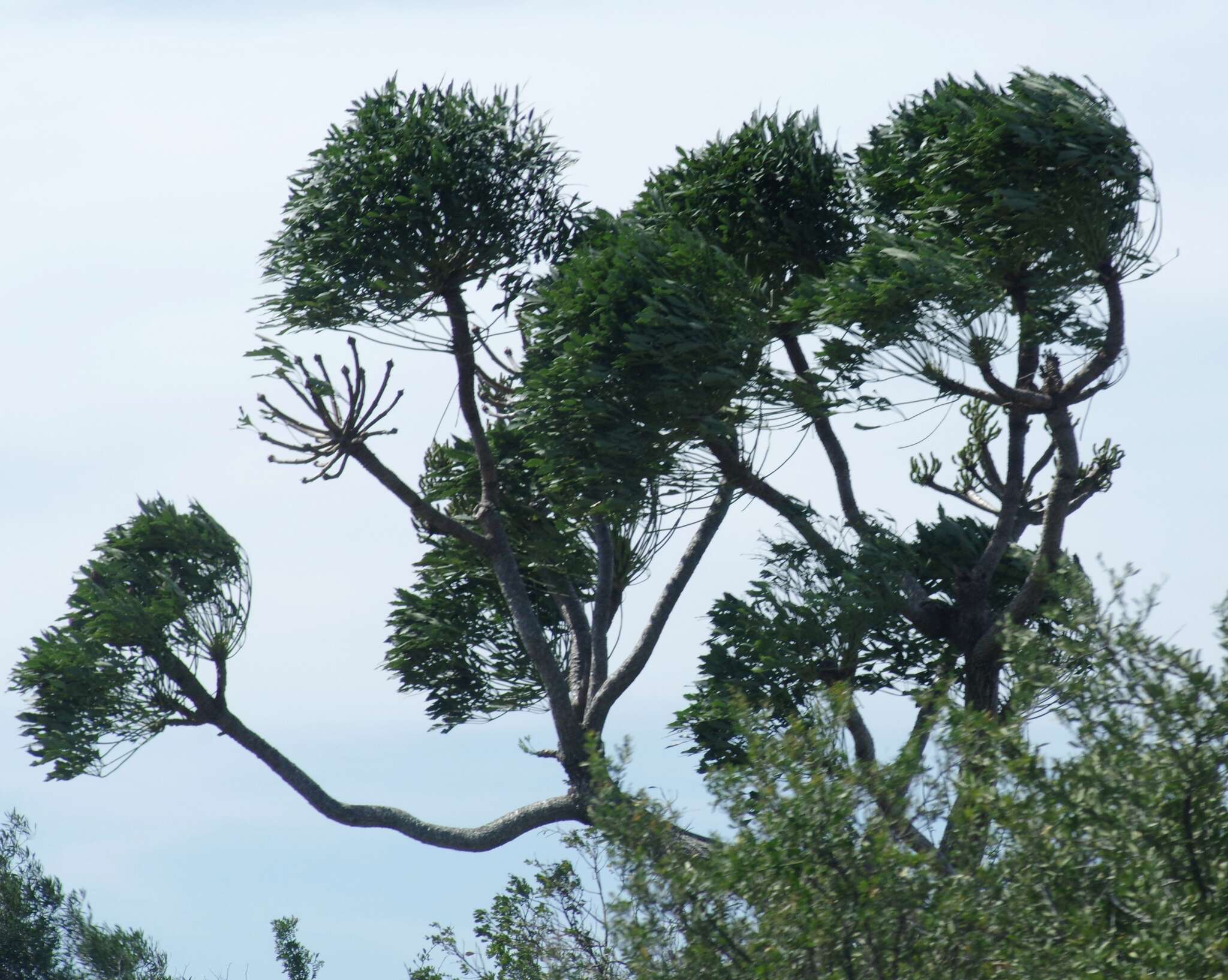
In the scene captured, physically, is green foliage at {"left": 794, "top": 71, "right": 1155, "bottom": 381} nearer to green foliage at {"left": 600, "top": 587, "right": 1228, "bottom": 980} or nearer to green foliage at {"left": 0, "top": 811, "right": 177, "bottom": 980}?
green foliage at {"left": 600, "top": 587, "right": 1228, "bottom": 980}

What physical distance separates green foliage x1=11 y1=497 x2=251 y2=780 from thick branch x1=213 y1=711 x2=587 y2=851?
0.80 meters

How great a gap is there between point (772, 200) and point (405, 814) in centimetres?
723

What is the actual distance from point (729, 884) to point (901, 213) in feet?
28.1

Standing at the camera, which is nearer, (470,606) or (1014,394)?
(1014,394)

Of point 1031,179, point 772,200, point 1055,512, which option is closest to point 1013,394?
point 1055,512

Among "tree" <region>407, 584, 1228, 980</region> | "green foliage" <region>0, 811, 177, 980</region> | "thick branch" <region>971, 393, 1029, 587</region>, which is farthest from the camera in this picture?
"green foliage" <region>0, 811, 177, 980</region>

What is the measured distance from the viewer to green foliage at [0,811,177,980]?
73.4 feet

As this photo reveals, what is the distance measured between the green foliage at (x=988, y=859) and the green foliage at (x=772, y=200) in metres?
8.55

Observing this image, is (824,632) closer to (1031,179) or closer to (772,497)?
(772,497)

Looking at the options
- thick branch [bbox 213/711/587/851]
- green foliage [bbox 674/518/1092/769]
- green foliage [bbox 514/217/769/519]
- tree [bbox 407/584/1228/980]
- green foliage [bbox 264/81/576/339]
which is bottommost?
tree [bbox 407/584/1228/980]

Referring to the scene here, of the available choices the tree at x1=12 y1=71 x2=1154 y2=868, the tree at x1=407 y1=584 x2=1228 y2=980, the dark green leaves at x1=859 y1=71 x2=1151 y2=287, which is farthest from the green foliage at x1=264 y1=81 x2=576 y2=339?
A: the tree at x1=407 y1=584 x2=1228 y2=980

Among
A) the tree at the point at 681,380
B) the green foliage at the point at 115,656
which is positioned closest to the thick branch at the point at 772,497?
the tree at the point at 681,380

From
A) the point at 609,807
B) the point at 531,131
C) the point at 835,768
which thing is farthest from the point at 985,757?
the point at 531,131

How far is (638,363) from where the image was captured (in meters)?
13.0
